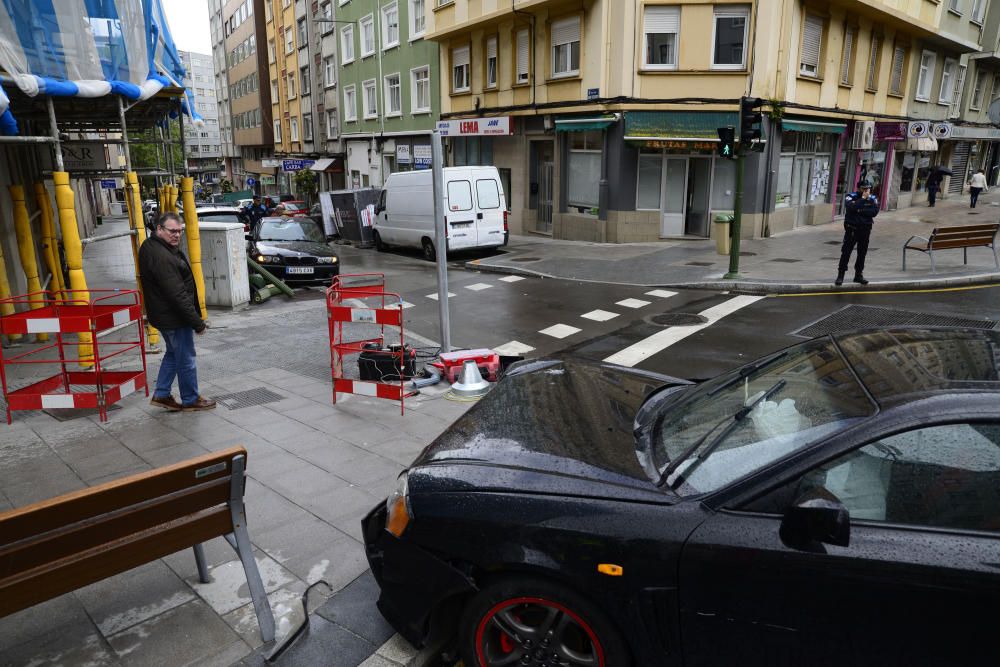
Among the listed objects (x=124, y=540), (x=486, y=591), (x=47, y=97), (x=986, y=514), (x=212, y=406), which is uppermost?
(x=47, y=97)

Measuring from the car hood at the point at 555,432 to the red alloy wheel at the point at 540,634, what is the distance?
0.48m

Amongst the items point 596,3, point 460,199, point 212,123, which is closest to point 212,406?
point 460,199

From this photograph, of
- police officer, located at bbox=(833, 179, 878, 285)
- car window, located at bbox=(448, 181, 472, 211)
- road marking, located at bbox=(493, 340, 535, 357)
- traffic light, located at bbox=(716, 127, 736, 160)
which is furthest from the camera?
car window, located at bbox=(448, 181, 472, 211)

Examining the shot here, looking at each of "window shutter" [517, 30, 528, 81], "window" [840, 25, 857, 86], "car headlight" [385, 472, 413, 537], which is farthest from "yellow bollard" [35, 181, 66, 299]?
"window" [840, 25, 857, 86]

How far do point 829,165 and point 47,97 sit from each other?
23100 millimetres

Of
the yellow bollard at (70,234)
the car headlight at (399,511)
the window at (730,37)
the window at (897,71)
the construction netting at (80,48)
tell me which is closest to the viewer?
the car headlight at (399,511)

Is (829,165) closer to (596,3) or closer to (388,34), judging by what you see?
(596,3)

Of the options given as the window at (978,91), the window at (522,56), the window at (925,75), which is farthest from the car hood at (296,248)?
the window at (978,91)

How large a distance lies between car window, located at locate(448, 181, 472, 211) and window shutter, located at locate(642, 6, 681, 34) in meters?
7.09

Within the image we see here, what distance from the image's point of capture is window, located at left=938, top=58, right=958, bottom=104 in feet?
96.9

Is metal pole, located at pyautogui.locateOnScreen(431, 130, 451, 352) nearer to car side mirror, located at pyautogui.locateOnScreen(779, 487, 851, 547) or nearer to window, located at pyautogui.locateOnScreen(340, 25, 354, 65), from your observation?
car side mirror, located at pyautogui.locateOnScreen(779, 487, 851, 547)

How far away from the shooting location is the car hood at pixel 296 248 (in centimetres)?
1430

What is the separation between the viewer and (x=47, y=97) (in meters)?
7.12

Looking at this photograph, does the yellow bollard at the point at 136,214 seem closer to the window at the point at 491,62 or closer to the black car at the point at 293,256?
the black car at the point at 293,256
